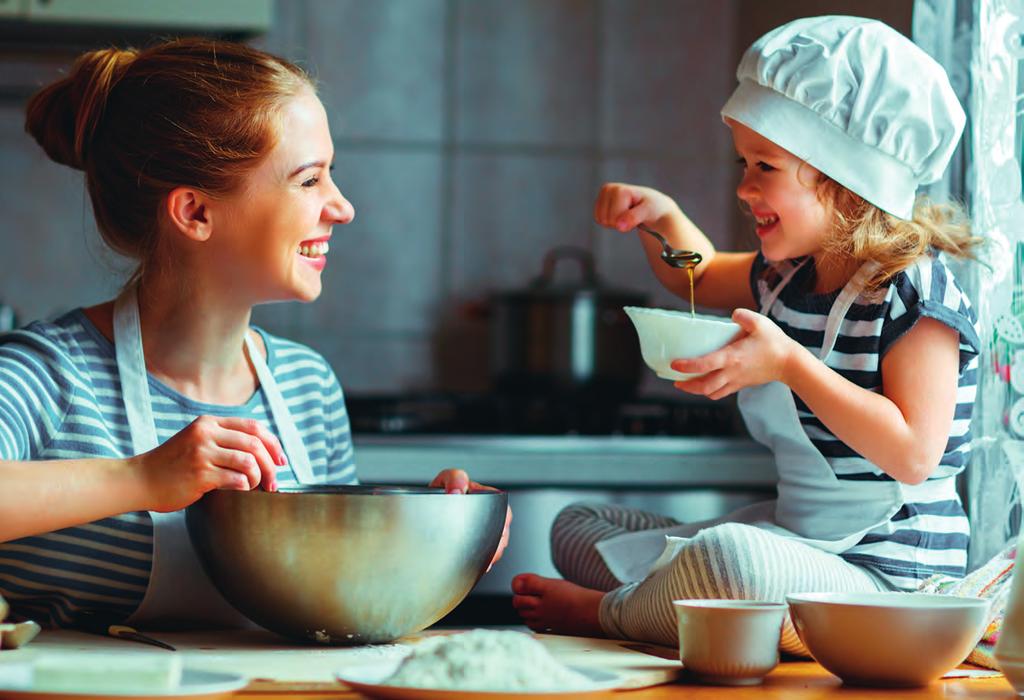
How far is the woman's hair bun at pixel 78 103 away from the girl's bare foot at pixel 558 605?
2.22 ft

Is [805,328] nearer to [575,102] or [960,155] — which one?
[960,155]

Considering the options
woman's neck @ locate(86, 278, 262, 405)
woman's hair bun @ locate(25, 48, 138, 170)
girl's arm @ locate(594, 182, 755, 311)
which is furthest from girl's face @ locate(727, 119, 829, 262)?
woman's hair bun @ locate(25, 48, 138, 170)

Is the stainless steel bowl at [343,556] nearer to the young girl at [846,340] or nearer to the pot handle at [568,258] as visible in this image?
the young girl at [846,340]

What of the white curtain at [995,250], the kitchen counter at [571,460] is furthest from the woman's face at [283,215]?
the kitchen counter at [571,460]

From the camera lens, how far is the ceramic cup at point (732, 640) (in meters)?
0.94

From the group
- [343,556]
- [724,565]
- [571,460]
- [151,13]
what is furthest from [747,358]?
[151,13]

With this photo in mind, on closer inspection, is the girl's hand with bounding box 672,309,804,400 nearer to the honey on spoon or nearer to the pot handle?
the honey on spoon

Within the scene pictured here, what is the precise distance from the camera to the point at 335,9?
2926mm

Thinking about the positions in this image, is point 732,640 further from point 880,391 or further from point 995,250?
point 995,250

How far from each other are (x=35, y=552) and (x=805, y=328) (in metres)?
0.82

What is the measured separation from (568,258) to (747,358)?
6.16 ft

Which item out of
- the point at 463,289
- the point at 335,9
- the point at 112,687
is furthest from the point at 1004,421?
the point at 335,9

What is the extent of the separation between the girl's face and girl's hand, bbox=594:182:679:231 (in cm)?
18

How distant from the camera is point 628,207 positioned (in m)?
1.58
